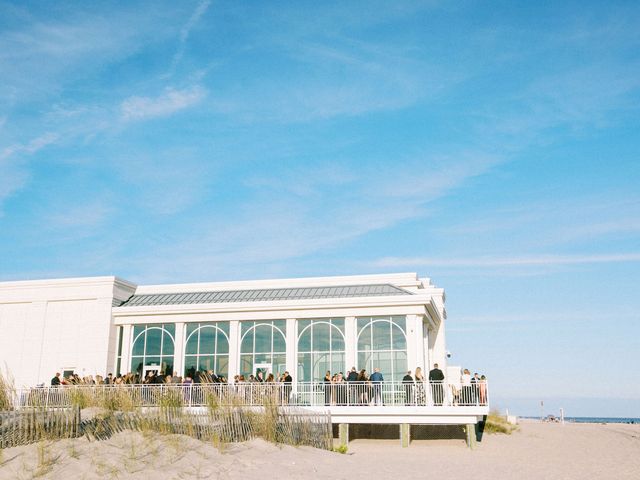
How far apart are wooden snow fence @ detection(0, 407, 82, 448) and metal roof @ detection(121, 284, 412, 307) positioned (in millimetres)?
15214

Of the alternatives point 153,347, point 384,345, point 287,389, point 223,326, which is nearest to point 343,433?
point 287,389

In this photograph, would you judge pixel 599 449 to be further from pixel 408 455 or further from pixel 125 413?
pixel 125 413

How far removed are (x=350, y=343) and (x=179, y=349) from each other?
712 centimetres

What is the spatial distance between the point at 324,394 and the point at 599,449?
947cm

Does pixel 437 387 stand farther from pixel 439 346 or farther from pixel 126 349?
pixel 126 349

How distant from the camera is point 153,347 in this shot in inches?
1152

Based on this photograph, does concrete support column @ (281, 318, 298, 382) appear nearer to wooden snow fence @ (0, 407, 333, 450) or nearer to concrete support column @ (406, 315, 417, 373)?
concrete support column @ (406, 315, 417, 373)

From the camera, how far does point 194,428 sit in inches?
609

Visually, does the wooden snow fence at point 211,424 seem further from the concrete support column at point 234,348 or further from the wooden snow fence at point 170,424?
the concrete support column at point 234,348

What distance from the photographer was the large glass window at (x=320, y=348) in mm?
27141

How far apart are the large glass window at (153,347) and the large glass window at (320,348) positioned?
552 cm

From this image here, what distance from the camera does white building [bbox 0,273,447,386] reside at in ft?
87.7

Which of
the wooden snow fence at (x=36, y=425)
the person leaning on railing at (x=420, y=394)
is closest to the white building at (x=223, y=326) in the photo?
the person leaning on railing at (x=420, y=394)

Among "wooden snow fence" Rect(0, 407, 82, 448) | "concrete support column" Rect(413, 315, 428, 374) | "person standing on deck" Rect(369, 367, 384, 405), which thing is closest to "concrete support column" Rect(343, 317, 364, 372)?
"concrete support column" Rect(413, 315, 428, 374)
